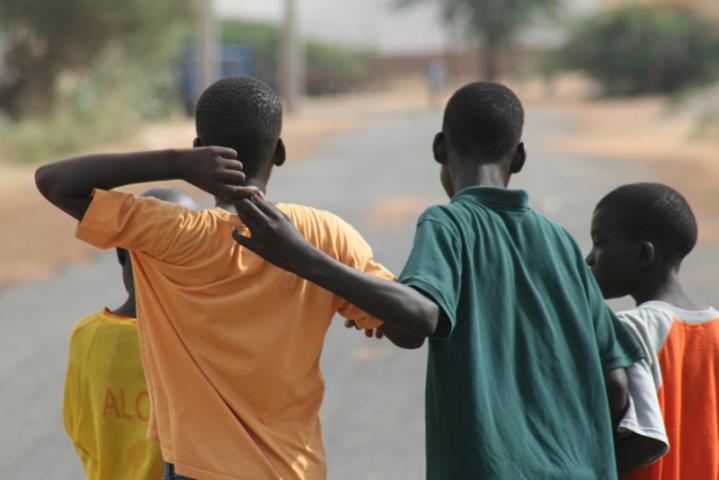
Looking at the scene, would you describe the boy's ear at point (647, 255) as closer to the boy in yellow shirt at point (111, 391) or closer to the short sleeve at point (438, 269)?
the short sleeve at point (438, 269)

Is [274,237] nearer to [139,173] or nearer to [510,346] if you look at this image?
[139,173]

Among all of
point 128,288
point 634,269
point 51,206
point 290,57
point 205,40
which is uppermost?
point 634,269

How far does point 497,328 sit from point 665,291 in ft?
1.82

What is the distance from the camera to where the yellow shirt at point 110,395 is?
2.78 m

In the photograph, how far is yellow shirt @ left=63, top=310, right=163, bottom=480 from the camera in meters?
2.78

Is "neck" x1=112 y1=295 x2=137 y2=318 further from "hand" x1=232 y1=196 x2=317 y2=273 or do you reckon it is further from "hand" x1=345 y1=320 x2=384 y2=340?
"hand" x1=232 y1=196 x2=317 y2=273

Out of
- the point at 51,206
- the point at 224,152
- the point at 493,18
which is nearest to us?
the point at 224,152

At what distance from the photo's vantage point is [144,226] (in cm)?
233

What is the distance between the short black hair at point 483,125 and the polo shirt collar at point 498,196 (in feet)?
0.39

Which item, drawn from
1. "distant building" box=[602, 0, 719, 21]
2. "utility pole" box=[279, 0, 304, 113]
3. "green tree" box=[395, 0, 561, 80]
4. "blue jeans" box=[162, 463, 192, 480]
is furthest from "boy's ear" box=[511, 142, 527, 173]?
"green tree" box=[395, 0, 561, 80]

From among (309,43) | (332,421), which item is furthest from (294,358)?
(309,43)

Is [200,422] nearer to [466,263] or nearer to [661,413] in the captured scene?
[466,263]

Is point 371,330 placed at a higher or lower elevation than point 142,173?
lower

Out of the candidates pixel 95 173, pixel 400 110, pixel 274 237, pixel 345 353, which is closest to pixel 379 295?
pixel 274 237
